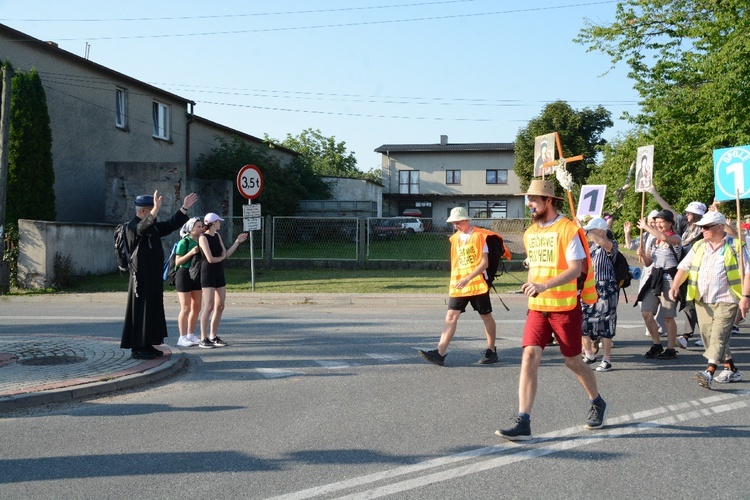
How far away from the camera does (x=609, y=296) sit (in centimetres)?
806

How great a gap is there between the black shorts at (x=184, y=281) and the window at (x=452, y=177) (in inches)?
2093

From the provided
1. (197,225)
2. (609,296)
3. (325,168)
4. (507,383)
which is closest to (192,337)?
(197,225)

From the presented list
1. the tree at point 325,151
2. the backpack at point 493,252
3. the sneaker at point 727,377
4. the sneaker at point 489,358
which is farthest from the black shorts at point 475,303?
the tree at point 325,151

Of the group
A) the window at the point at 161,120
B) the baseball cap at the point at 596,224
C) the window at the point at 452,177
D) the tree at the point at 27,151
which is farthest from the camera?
the window at the point at 452,177

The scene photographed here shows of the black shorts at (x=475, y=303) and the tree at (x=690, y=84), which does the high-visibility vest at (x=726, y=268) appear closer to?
the black shorts at (x=475, y=303)

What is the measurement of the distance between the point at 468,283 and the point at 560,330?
2.82 meters

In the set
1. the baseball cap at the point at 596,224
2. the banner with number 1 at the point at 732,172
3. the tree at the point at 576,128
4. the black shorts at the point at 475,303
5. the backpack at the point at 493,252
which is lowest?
the black shorts at the point at 475,303

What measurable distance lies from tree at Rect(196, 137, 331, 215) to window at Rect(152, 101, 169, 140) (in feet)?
9.94

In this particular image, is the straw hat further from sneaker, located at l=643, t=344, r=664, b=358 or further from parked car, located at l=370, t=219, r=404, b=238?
parked car, located at l=370, t=219, r=404, b=238

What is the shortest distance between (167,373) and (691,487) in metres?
5.37

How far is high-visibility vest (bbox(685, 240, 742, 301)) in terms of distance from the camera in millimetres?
7172

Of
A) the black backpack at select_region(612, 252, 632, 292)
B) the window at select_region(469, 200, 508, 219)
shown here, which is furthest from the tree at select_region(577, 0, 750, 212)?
the window at select_region(469, 200, 508, 219)

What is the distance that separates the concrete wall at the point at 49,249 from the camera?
59.7 ft

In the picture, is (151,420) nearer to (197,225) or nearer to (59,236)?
(197,225)
